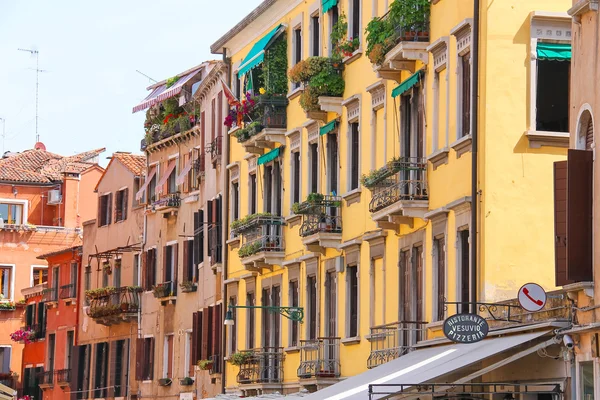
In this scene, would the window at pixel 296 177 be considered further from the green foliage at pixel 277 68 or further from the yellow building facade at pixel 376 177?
the green foliage at pixel 277 68

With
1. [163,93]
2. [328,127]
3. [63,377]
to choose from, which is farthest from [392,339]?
[63,377]

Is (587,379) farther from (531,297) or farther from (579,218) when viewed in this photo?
(579,218)

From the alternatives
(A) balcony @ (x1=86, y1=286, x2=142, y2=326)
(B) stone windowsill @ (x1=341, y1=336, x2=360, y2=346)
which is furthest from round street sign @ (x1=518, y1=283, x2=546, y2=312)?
(A) balcony @ (x1=86, y1=286, x2=142, y2=326)

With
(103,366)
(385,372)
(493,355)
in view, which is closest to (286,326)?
(385,372)

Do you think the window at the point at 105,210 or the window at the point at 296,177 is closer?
the window at the point at 296,177

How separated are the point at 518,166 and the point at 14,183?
178 ft

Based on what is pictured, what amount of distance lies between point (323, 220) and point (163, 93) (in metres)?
18.5

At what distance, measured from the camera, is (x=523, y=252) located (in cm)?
2558

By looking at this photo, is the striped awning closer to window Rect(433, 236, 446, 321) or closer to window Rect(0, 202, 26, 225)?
window Rect(433, 236, 446, 321)

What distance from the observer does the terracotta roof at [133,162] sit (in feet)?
191

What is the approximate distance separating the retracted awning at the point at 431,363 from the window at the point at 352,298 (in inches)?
195

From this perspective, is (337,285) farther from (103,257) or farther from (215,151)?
(103,257)

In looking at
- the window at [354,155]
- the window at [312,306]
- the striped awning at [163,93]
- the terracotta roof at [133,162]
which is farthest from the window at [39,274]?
the window at [354,155]

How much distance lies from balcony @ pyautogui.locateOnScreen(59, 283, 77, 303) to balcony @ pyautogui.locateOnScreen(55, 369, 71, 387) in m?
2.92
